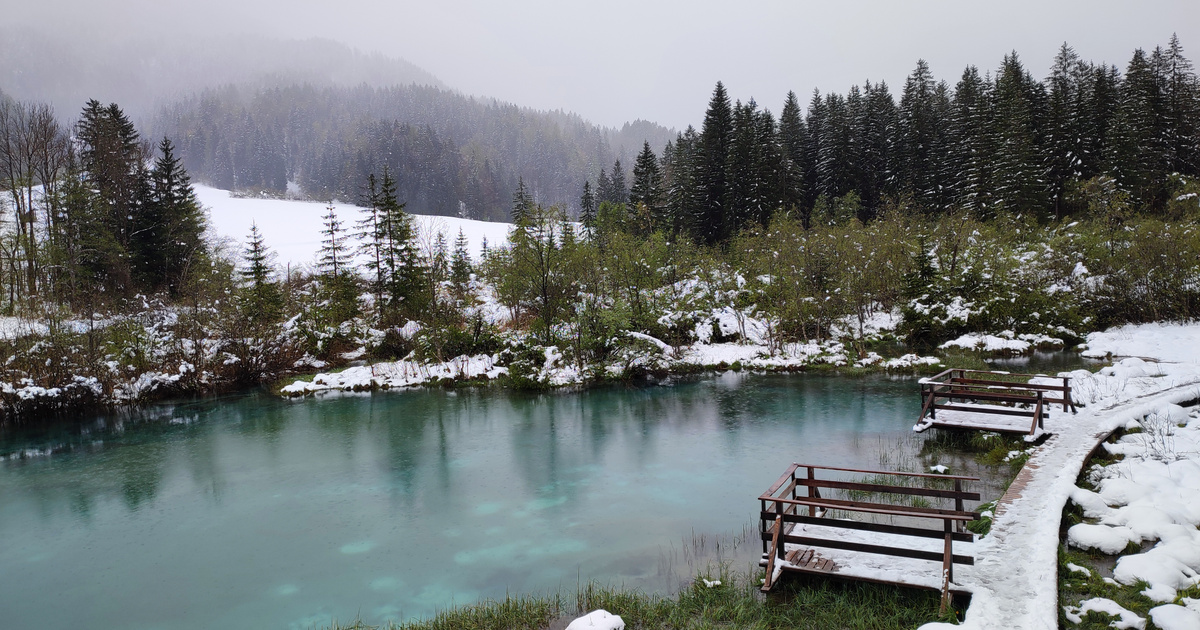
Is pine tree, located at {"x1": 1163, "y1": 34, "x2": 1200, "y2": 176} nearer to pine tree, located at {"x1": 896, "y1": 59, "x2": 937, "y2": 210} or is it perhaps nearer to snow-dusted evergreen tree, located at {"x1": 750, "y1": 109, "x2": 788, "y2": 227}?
pine tree, located at {"x1": 896, "y1": 59, "x2": 937, "y2": 210}

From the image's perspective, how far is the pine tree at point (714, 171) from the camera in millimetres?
Result: 51281

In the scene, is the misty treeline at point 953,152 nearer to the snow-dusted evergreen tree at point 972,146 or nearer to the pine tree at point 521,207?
the snow-dusted evergreen tree at point 972,146

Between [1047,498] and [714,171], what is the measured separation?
150 ft

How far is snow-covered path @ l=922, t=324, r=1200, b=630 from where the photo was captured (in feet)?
20.2

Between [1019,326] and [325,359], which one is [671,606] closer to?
[1019,326]

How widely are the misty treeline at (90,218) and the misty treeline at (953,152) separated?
107ft

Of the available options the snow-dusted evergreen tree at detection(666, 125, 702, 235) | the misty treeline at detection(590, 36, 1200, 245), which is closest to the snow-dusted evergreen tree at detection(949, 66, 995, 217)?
the misty treeline at detection(590, 36, 1200, 245)

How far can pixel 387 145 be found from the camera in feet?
300

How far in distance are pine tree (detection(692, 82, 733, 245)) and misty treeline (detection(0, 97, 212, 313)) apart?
118 feet

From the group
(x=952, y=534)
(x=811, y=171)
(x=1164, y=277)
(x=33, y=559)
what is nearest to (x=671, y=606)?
(x=952, y=534)

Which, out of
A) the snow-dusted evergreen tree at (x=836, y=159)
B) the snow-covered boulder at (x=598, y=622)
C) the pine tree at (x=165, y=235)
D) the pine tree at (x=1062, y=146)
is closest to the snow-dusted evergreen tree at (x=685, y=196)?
the snow-dusted evergreen tree at (x=836, y=159)

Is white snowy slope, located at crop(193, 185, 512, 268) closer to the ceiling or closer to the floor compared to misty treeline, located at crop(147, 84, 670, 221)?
closer to the floor

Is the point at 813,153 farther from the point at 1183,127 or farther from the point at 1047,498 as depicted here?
the point at 1047,498

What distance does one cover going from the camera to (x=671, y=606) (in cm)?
802
